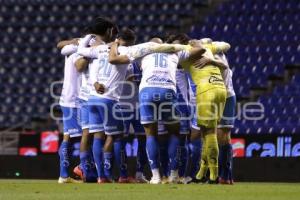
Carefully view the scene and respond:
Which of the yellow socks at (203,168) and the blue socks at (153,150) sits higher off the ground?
the blue socks at (153,150)

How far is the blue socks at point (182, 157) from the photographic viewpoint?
519 inches

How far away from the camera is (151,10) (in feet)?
81.6

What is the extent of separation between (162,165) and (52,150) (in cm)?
587

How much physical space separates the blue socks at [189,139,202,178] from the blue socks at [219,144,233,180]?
23.7 inches

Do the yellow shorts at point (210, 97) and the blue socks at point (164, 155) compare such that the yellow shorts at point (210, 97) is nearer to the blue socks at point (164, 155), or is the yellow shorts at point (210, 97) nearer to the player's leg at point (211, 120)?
the player's leg at point (211, 120)

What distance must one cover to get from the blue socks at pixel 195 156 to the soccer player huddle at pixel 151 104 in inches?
0.6

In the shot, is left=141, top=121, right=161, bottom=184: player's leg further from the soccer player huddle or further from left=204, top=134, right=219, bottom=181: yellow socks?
left=204, top=134, right=219, bottom=181: yellow socks

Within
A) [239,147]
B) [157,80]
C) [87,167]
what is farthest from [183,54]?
[239,147]

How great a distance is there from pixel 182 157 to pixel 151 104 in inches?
50.3

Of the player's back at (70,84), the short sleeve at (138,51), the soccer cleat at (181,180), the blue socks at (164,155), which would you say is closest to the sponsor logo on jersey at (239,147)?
the blue socks at (164,155)

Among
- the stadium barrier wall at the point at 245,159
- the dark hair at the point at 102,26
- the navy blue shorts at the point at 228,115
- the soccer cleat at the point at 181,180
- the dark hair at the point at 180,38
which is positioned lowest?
the stadium barrier wall at the point at 245,159

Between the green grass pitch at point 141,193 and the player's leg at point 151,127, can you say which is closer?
the green grass pitch at point 141,193

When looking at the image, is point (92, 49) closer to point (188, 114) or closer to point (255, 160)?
point (188, 114)

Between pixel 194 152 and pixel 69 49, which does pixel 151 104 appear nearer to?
pixel 194 152
